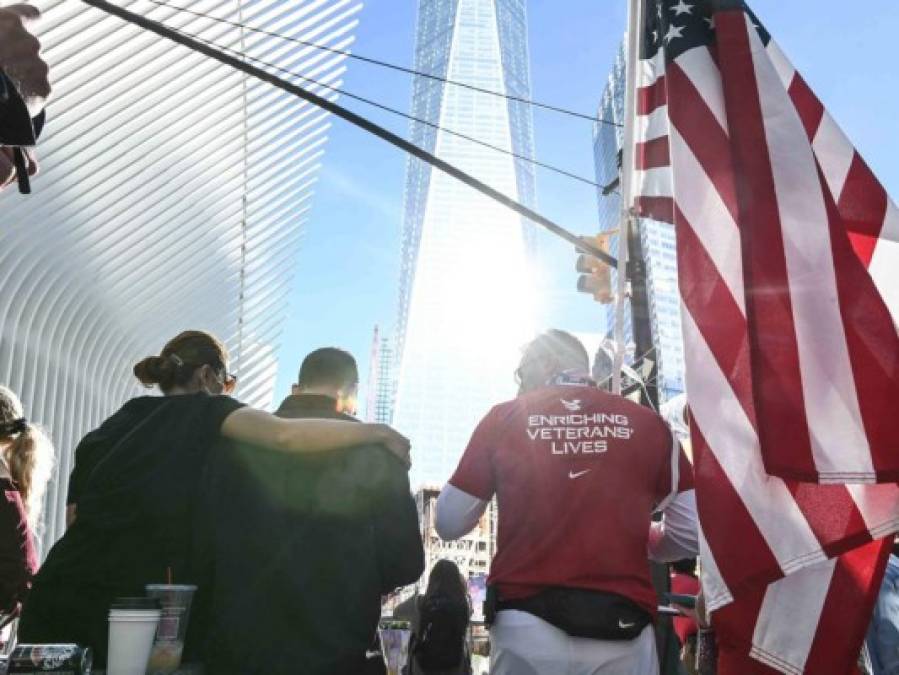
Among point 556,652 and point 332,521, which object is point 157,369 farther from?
point 556,652

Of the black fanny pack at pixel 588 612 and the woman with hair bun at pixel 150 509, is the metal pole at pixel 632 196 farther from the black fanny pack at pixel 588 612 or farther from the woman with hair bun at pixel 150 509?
the woman with hair bun at pixel 150 509

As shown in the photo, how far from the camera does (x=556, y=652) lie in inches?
110

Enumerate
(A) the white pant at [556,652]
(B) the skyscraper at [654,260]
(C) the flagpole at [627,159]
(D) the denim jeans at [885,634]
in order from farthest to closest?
1. (B) the skyscraper at [654,260]
2. (C) the flagpole at [627,159]
3. (D) the denim jeans at [885,634]
4. (A) the white pant at [556,652]

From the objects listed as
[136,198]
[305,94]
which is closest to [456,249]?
[136,198]

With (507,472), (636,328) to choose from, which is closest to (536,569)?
(507,472)

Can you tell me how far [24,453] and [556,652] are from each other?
2786 millimetres

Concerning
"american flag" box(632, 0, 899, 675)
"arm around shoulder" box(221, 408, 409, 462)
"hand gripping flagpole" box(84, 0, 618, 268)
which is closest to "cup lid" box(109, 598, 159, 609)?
"arm around shoulder" box(221, 408, 409, 462)

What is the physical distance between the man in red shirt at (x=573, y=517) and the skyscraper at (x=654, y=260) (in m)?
0.39

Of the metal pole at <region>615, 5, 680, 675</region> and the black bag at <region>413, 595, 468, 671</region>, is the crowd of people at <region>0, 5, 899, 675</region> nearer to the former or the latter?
the metal pole at <region>615, 5, 680, 675</region>

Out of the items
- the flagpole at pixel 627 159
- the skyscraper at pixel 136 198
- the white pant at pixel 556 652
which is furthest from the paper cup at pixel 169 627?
the skyscraper at pixel 136 198

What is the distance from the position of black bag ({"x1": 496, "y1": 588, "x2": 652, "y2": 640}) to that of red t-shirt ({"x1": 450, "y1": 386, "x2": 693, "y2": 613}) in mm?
28

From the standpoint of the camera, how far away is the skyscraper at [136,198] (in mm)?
11188

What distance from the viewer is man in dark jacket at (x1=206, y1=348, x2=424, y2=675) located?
2.53 m

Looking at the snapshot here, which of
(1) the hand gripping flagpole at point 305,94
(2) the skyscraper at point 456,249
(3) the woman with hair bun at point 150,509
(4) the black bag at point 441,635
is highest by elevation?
(2) the skyscraper at point 456,249
